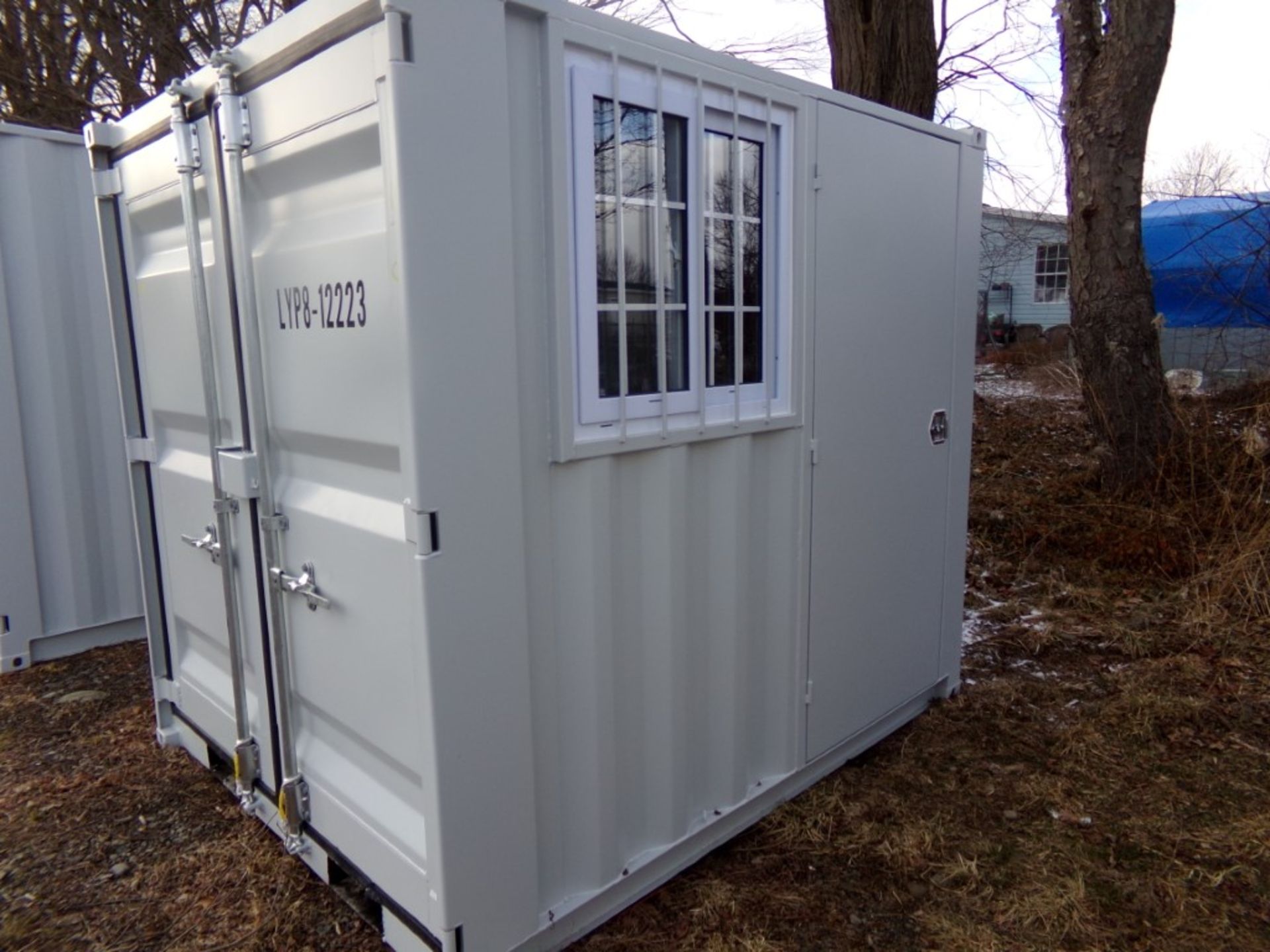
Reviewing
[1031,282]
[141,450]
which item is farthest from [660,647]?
[1031,282]

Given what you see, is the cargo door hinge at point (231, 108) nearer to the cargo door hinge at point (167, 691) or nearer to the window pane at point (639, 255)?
the window pane at point (639, 255)

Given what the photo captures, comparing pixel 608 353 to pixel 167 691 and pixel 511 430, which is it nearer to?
pixel 511 430

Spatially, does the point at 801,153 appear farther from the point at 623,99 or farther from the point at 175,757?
the point at 175,757

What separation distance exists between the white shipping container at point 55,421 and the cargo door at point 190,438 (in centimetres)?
161

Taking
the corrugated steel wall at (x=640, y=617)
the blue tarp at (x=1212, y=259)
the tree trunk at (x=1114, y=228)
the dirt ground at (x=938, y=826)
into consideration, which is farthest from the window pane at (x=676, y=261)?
the blue tarp at (x=1212, y=259)

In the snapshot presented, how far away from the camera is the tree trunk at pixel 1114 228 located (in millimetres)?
6047

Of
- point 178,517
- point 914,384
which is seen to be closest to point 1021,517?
point 914,384

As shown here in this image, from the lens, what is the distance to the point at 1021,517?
6.22 metres

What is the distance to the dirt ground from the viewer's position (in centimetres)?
→ 250

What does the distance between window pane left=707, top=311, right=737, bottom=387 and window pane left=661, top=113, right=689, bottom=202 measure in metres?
0.35

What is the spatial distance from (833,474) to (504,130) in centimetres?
164

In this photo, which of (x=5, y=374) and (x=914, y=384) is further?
(x=5, y=374)

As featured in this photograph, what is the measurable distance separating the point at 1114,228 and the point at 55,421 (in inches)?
260

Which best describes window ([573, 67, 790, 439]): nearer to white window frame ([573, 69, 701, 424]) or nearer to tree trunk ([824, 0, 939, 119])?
white window frame ([573, 69, 701, 424])
